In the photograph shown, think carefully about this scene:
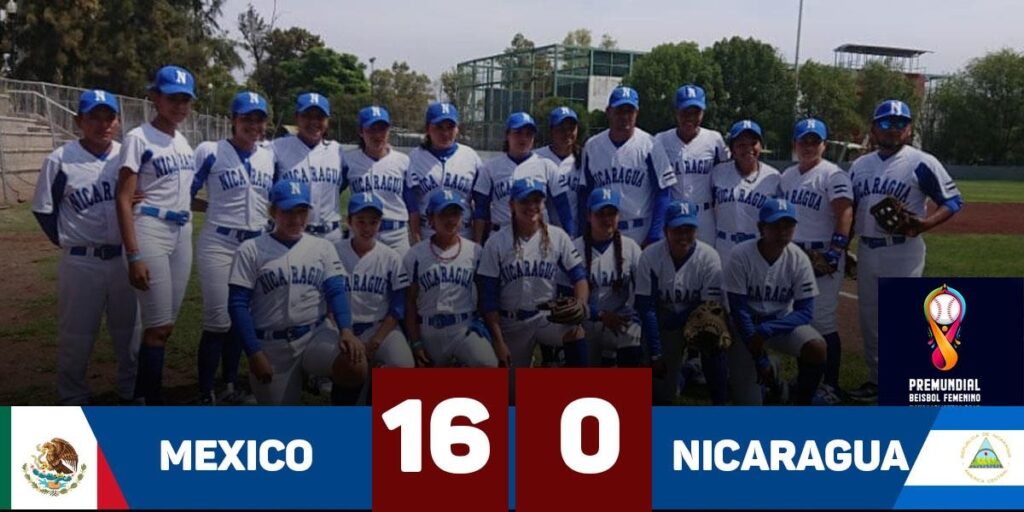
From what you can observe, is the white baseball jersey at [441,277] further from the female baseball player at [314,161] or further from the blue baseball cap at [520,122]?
the blue baseball cap at [520,122]

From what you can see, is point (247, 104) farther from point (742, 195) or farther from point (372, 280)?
point (742, 195)

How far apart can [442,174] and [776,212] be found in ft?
5.76

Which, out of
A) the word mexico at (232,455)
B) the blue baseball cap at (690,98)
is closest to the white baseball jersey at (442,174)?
the blue baseball cap at (690,98)

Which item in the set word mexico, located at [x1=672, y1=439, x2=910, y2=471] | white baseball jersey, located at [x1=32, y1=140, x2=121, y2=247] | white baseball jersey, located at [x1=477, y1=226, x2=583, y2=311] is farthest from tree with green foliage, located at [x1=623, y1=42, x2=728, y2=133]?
word mexico, located at [x1=672, y1=439, x2=910, y2=471]

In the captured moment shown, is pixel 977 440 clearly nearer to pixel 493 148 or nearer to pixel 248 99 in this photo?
pixel 248 99

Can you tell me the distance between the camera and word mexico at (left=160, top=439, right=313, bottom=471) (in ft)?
10.5

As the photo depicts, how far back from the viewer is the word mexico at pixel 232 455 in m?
3.20

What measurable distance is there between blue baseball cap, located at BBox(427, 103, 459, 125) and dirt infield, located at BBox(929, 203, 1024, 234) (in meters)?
12.2

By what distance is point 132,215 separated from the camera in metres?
4.08

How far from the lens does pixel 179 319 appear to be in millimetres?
6746

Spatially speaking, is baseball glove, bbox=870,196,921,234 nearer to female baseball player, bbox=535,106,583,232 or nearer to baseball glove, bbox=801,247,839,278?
baseball glove, bbox=801,247,839,278

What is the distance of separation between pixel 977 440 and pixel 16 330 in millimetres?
A: 5971

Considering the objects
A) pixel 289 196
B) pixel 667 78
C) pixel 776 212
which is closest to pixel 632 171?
pixel 776 212

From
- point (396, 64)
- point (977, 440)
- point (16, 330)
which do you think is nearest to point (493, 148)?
point (396, 64)
